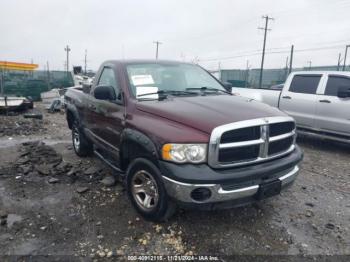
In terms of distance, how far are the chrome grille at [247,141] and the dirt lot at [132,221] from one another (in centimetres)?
88

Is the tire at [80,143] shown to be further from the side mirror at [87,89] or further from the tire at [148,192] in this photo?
the tire at [148,192]

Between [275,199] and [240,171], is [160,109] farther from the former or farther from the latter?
[275,199]

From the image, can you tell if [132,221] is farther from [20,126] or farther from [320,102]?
[20,126]

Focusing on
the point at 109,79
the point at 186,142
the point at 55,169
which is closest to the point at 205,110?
the point at 186,142

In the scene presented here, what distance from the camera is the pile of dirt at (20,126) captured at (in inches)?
322

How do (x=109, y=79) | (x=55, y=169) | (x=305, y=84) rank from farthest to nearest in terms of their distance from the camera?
1. (x=305, y=84)
2. (x=55, y=169)
3. (x=109, y=79)

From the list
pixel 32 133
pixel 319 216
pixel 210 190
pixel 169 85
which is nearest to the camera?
pixel 210 190

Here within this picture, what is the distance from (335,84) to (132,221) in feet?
18.6

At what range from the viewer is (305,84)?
23.5ft

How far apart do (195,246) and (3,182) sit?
130 inches

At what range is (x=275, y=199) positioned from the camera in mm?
4023

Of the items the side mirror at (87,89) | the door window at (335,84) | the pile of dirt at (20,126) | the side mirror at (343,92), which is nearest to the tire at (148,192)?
the side mirror at (87,89)

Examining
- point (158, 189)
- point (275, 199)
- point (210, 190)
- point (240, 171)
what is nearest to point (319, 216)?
point (275, 199)

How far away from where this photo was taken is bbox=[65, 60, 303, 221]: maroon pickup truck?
2.74 metres
